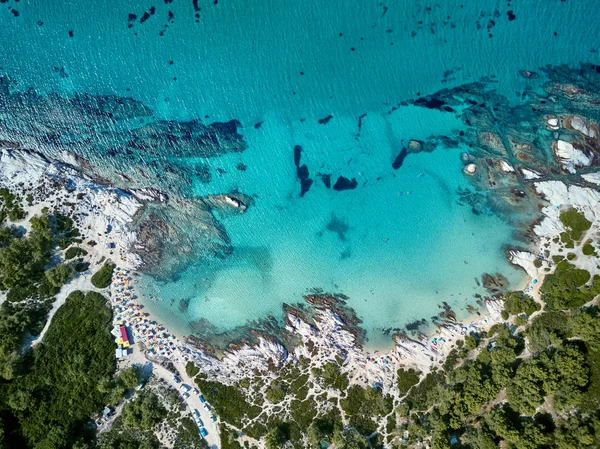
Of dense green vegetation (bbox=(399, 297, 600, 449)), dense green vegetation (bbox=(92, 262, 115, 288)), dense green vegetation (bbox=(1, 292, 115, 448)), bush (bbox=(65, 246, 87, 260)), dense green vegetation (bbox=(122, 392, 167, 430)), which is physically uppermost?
bush (bbox=(65, 246, 87, 260))

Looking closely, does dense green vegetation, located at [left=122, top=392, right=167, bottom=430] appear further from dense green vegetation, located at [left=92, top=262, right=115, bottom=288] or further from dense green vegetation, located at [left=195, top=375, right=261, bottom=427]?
dense green vegetation, located at [left=92, top=262, right=115, bottom=288]

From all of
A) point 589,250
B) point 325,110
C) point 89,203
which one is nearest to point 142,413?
point 89,203

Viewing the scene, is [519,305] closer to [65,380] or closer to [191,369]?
[191,369]

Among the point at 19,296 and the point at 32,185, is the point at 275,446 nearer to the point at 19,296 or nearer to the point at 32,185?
the point at 19,296

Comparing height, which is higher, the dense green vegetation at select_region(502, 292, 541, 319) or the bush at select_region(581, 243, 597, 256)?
the bush at select_region(581, 243, 597, 256)

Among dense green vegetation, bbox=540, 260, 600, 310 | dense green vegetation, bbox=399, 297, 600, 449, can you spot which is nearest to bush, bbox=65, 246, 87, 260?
dense green vegetation, bbox=399, 297, 600, 449

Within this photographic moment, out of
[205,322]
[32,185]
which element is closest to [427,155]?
[205,322]

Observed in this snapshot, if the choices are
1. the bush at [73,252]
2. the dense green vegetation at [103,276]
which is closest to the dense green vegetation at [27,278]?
the bush at [73,252]
